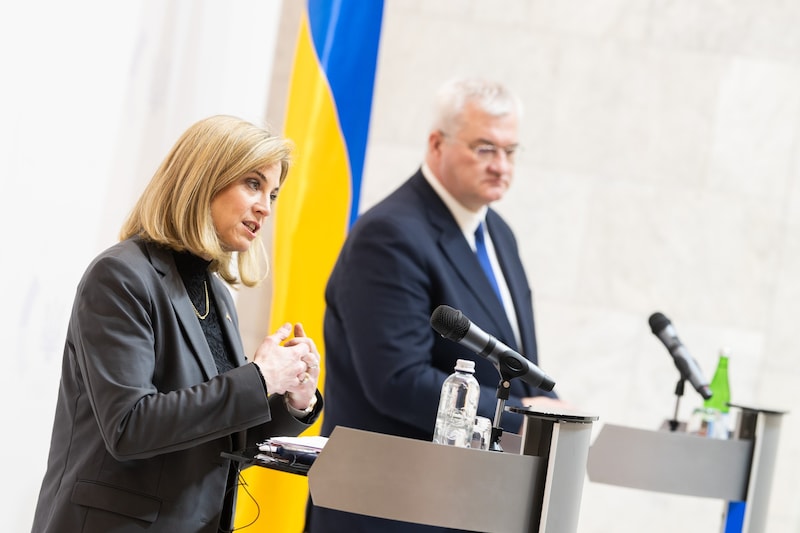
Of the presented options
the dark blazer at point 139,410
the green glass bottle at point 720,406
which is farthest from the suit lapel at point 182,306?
the green glass bottle at point 720,406

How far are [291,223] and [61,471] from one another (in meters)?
2.16

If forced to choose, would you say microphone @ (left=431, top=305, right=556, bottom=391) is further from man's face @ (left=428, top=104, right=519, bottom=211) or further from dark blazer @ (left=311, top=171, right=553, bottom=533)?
man's face @ (left=428, top=104, right=519, bottom=211)

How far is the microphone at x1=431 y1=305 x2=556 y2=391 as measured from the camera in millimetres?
2080

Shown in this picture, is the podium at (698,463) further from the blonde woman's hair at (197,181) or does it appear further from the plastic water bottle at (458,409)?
the blonde woman's hair at (197,181)

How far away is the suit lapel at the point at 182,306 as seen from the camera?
85.4 inches

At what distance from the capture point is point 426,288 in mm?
3139

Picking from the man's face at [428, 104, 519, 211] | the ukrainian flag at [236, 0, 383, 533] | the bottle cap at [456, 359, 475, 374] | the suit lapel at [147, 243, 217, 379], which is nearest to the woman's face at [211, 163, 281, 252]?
the suit lapel at [147, 243, 217, 379]

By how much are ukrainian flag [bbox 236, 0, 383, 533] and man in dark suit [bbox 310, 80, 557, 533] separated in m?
0.82

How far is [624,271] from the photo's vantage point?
5348mm

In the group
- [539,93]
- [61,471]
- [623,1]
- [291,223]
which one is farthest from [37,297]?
[623,1]

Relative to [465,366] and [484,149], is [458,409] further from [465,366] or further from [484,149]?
[484,149]

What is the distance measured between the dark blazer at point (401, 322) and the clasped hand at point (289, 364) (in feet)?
2.23

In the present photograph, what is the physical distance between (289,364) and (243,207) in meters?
0.38

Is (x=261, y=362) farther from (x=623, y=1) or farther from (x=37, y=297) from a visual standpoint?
(x=623, y=1)
